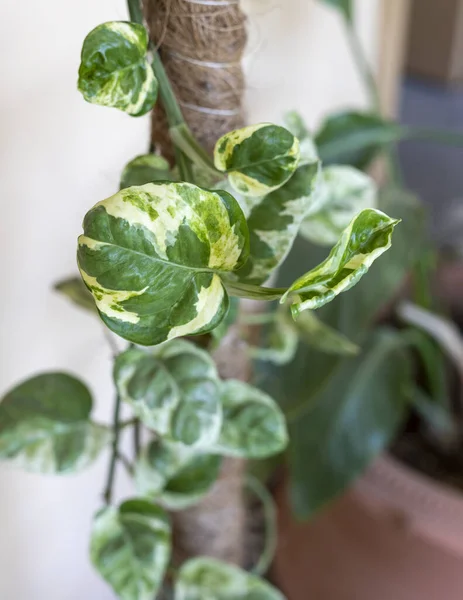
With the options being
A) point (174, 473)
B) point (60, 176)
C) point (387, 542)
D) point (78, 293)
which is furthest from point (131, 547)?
point (387, 542)

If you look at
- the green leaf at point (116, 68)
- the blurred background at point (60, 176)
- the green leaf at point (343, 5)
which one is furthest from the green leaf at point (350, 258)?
the green leaf at point (343, 5)

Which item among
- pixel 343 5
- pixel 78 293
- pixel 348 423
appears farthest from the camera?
pixel 348 423

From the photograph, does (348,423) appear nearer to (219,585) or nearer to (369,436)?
(369,436)

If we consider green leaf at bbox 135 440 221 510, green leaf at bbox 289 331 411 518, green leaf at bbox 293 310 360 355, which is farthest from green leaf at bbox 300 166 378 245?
green leaf at bbox 289 331 411 518

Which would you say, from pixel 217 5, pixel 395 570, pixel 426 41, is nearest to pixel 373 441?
pixel 395 570

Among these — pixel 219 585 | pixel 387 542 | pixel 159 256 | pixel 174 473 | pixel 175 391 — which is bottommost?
pixel 387 542

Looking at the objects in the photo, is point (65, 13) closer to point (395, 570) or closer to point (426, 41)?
point (395, 570)

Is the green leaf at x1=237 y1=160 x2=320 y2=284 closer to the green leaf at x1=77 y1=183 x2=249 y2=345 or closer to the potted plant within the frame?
the green leaf at x1=77 y1=183 x2=249 y2=345

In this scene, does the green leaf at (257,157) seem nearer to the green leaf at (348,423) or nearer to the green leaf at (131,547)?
the green leaf at (131,547)
